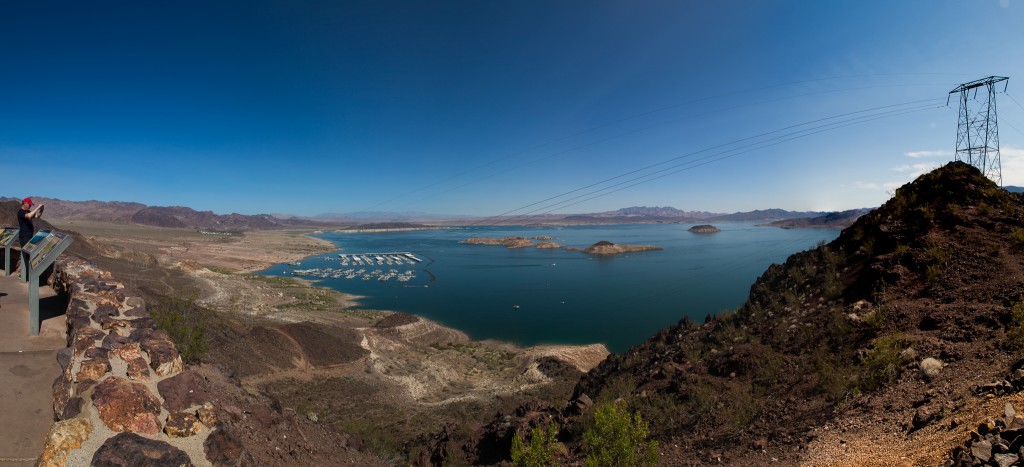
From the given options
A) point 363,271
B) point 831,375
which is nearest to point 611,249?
point 363,271

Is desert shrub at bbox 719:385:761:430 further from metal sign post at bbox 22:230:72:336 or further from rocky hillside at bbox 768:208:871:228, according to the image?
rocky hillside at bbox 768:208:871:228

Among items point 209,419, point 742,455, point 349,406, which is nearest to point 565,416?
point 742,455

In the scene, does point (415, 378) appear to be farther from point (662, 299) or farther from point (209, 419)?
point (662, 299)

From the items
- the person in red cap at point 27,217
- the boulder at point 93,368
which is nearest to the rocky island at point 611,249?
the person in red cap at point 27,217

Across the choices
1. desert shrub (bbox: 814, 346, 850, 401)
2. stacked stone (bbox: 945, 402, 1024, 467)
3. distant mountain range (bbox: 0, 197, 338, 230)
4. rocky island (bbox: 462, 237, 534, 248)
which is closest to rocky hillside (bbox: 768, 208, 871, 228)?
rocky island (bbox: 462, 237, 534, 248)

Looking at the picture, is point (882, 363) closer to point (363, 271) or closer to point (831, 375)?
point (831, 375)

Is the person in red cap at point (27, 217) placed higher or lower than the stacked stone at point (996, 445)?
higher

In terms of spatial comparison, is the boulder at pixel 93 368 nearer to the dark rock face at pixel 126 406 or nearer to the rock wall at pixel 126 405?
the rock wall at pixel 126 405
